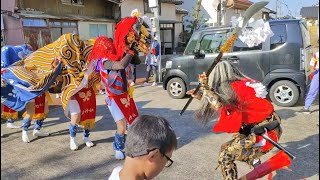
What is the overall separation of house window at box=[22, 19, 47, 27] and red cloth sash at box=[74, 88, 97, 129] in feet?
24.1

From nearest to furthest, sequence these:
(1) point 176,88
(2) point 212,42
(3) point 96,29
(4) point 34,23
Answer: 1. (2) point 212,42
2. (1) point 176,88
3. (4) point 34,23
4. (3) point 96,29

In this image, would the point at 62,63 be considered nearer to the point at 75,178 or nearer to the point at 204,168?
the point at 75,178

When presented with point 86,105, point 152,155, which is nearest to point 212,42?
point 86,105

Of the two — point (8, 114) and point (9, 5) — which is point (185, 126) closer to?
point (8, 114)

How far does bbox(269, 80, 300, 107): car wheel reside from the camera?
20.6 feet

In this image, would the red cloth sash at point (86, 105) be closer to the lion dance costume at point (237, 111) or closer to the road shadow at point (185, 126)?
the road shadow at point (185, 126)

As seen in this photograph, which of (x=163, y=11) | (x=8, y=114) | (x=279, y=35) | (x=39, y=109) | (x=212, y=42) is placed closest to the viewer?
(x=39, y=109)

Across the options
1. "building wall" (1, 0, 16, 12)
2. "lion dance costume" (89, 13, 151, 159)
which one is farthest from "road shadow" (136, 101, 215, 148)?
"building wall" (1, 0, 16, 12)

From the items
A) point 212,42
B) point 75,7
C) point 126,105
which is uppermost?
point 75,7

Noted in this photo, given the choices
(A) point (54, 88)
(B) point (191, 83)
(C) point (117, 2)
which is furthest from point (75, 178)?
(C) point (117, 2)

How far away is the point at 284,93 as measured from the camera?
6355mm

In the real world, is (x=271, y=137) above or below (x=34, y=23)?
below

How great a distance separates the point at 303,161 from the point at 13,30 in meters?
9.38

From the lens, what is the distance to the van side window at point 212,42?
22.8ft
